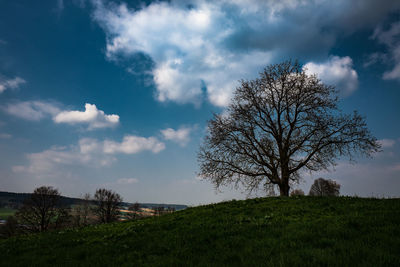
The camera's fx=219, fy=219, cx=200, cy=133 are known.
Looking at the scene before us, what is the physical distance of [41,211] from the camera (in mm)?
41250

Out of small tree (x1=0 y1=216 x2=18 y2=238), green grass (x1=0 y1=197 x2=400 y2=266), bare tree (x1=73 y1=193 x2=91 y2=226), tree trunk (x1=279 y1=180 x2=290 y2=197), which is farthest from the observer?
bare tree (x1=73 y1=193 x2=91 y2=226)

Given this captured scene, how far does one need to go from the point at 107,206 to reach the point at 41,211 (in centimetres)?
1374

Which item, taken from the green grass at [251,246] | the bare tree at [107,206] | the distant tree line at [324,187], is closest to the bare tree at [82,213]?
the bare tree at [107,206]

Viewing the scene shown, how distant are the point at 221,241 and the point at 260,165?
45.8 ft

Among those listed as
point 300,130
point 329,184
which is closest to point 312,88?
point 300,130

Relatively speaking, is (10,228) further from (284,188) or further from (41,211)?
(284,188)

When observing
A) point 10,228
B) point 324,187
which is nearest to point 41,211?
point 10,228

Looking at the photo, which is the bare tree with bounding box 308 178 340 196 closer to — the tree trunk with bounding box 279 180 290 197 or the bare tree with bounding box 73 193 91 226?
the tree trunk with bounding box 279 180 290 197

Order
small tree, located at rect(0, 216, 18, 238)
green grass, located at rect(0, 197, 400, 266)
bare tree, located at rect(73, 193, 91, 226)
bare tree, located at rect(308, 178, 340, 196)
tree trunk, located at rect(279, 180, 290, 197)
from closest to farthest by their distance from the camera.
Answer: green grass, located at rect(0, 197, 400, 266)
tree trunk, located at rect(279, 180, 290, 197)
small tree, located at rect(0, 216, 18, 238)
bare tree, located at rect(73, 193, 91, 226)
bare tree, located at rect(308, 178, 340, 196)

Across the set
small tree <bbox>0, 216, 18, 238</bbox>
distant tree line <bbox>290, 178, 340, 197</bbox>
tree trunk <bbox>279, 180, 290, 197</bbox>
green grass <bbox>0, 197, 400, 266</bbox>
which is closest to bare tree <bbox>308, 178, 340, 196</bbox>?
distant tree line <bbox>290, 178, 340, 197</bbox>

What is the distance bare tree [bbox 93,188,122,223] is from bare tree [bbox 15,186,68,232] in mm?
9065

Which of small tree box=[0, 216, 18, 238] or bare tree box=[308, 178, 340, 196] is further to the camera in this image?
bare tree box=[308, 178, 340, 196]

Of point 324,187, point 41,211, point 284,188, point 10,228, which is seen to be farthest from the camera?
point 324,187

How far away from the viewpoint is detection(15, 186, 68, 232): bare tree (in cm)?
4069
